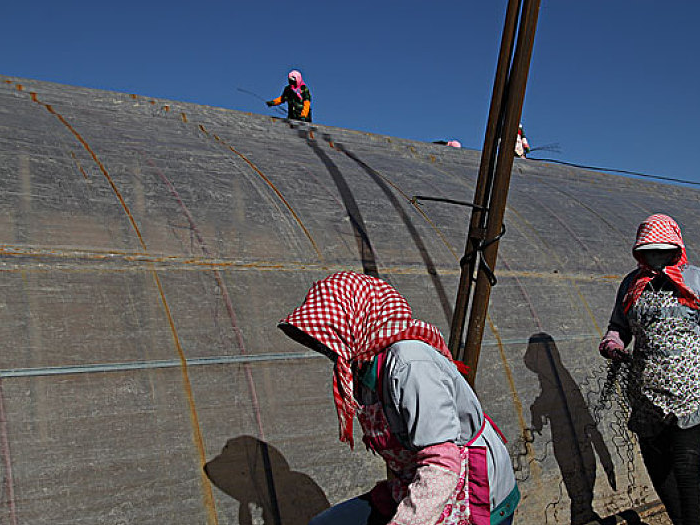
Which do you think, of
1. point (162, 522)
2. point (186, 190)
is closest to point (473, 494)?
point (162, 522)

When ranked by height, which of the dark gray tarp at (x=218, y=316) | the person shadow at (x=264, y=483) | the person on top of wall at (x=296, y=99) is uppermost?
the person on top of wall at (x=296, y=99)

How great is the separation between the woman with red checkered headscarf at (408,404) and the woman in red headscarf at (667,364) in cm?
143

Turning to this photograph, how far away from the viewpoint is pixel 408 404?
5.78ft

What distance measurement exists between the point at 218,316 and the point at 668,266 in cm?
222

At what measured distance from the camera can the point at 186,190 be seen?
13.9 ft

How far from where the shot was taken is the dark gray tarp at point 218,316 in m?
2.66

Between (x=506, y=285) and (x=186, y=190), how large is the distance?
235cm

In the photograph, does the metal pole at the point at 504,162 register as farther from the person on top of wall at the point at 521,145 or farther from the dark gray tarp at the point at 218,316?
the person on top of wall at the point at 521,145

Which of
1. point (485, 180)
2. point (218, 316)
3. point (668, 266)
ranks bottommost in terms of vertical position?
point (218, 316)

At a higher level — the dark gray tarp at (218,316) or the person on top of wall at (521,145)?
the person on top of wall at (521,145)

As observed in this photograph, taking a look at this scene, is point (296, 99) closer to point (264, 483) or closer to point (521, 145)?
point (521, 145)

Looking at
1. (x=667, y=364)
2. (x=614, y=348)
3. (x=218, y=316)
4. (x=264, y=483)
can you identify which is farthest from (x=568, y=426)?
(x=218, y=316)

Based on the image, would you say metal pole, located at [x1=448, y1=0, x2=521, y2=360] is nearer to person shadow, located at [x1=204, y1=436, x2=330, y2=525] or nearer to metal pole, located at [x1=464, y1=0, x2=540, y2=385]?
metal pole, located at [x1=464, y1=0, x2=540, y2=385]

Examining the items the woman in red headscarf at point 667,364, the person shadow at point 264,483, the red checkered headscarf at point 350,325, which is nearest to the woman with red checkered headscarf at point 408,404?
the red checkered headscarf at point 350,325
